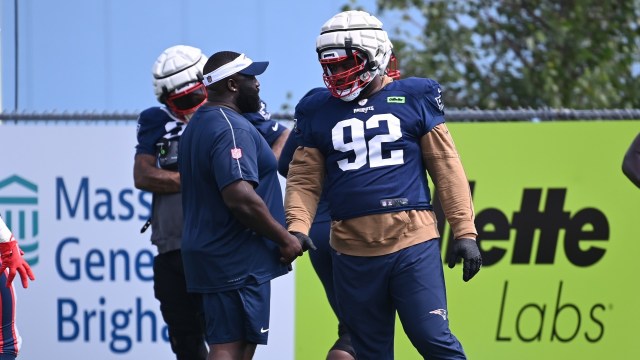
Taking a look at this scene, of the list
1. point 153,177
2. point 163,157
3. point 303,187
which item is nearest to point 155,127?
point 163,157

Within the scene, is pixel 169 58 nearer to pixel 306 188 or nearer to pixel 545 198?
pixel 306 188

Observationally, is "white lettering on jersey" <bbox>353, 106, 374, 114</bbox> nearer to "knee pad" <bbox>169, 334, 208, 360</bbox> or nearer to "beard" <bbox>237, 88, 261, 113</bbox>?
"beard" <bbox>237, 88, 261, 113</bbox>

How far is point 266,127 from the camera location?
23.8 ft

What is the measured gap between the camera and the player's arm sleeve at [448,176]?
5.87 m

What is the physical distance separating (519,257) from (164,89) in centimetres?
246

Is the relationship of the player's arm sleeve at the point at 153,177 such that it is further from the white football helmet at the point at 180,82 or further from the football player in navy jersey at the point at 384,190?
the football player in navy jersey at the point at 384,190

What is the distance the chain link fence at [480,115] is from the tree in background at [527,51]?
3.28m

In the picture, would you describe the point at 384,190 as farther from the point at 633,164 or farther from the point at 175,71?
the point at 175,71

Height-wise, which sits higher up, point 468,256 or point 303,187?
point 303,187

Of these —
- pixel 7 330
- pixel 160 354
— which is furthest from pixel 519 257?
pixel 7 330

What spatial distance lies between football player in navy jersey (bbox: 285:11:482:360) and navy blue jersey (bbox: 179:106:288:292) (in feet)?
1.10

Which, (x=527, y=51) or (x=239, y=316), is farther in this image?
(x=527, y=51)

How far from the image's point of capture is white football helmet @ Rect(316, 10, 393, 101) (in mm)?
5910

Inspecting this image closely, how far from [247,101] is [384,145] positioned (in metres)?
0.81
